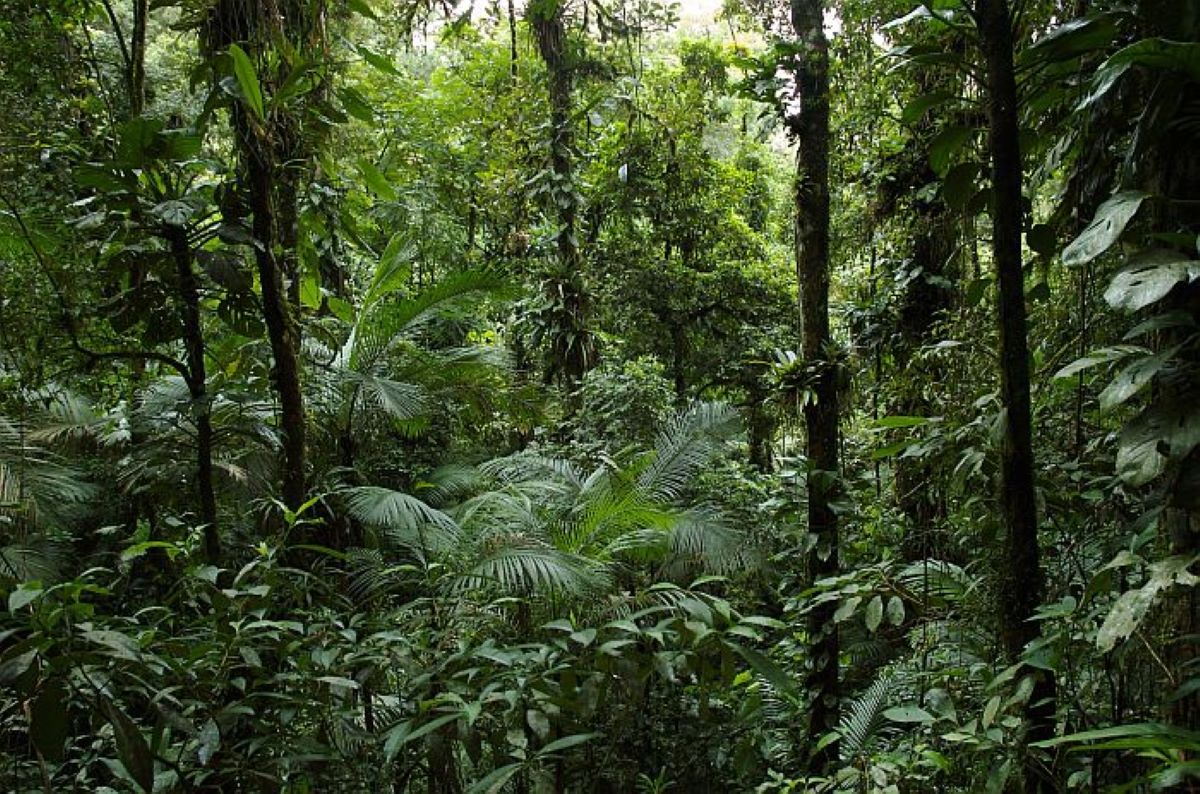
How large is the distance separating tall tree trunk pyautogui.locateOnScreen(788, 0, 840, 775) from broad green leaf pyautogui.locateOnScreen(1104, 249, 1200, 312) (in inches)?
56.5

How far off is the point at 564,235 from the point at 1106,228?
19.8 ft

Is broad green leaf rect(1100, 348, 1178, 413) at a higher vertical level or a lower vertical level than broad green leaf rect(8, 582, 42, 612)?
higher

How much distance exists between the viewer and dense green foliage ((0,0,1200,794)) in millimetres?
1560

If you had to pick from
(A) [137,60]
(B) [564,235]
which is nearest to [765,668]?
(A) [137,60]

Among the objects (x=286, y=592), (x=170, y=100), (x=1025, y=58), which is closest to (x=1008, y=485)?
(x=1025, y=58)

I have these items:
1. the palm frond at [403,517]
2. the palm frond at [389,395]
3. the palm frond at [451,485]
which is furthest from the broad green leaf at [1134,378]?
the palm frond at [451,485]

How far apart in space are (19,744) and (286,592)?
1083 mm

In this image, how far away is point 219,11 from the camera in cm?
246

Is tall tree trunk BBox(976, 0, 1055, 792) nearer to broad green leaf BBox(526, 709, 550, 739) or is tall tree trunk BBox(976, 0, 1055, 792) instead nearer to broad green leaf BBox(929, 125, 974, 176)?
broad green leaf BBox(929, 125, 974, 176)

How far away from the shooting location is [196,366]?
223cm

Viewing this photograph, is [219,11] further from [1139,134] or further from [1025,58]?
[1139,134]

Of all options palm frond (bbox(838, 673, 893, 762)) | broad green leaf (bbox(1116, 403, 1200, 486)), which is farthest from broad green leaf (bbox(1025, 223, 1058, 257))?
palm frond (bbox(838, 673, 893, 762))

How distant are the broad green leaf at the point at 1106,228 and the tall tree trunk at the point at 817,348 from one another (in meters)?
1.36

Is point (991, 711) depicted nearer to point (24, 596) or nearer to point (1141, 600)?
point (1141, 600)
